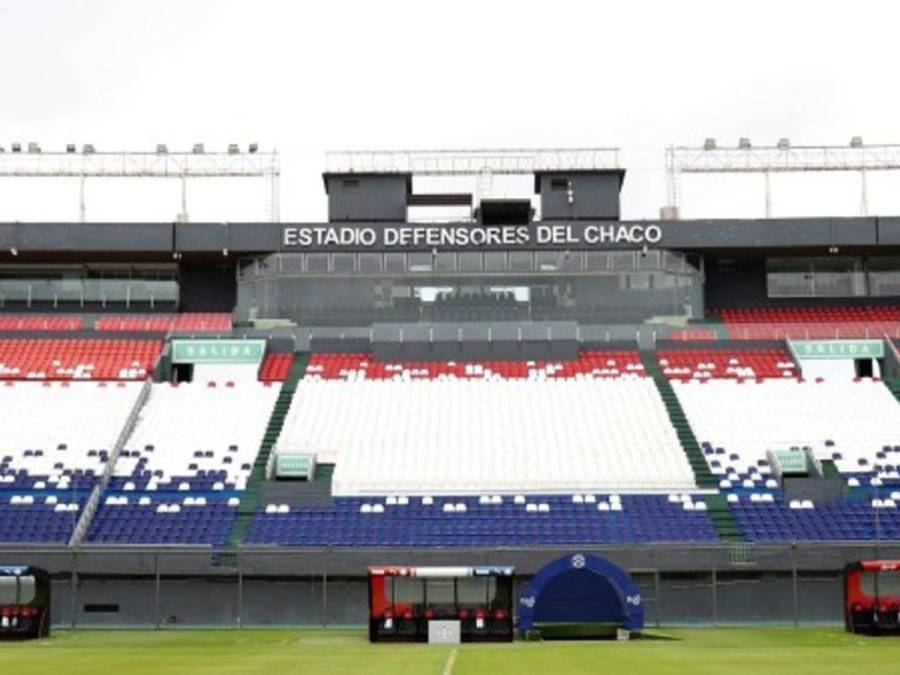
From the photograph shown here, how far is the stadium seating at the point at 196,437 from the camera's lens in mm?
56594

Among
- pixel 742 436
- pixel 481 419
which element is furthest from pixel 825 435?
pixel 481 419

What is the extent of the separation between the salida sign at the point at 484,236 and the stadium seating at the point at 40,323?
11.4 meters

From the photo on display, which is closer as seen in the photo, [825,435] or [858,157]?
[825,435]

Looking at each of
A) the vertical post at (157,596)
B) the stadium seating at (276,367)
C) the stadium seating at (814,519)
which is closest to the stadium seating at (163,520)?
the vertical post at (157,596)

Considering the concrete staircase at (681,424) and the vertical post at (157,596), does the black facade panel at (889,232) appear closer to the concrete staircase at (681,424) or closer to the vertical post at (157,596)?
the concrete staircase at (681,424)

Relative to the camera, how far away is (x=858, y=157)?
77875 mm

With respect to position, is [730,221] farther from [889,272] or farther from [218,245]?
[218,245]

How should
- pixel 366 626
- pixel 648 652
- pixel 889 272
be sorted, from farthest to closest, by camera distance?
pixel 889 272 → pixel 366 626 → pixel 648 652

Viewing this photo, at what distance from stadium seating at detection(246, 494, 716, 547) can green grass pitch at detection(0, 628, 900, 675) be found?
7.31 meters

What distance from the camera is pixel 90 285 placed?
74500mm

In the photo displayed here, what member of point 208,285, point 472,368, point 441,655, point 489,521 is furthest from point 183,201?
point 441,655

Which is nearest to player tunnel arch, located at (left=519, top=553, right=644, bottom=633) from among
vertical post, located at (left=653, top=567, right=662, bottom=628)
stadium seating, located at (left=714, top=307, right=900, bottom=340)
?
vertical post, located at (left=653, top=567, right=662, bottom=628)

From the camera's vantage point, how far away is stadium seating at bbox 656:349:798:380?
6694 cm

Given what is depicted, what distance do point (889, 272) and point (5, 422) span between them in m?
43.8
